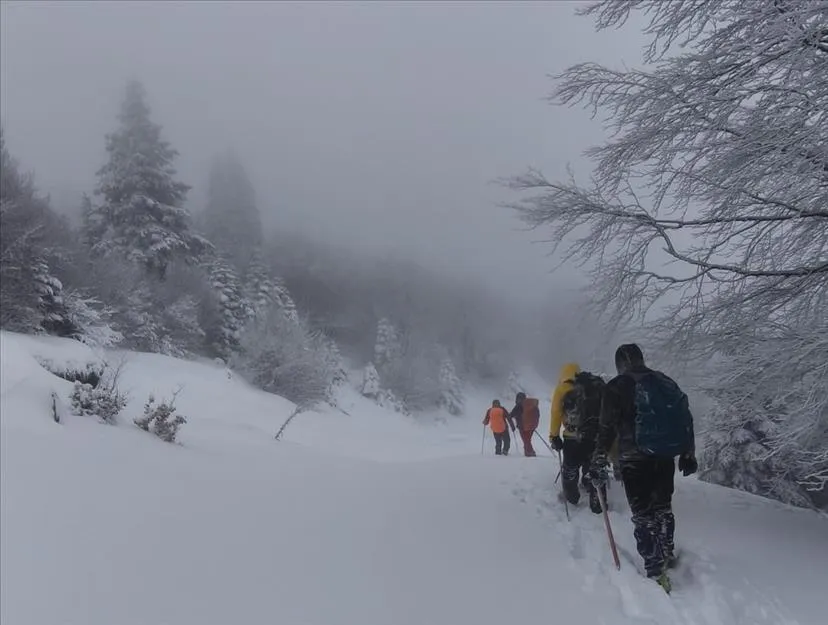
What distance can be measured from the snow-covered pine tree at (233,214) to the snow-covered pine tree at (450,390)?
24825 millimetres

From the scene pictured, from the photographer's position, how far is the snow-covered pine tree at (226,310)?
3050 cm

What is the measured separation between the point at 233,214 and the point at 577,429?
44763 millimetres

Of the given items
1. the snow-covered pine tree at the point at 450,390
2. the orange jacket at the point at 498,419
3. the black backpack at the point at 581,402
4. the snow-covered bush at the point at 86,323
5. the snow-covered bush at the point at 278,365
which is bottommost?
the black backpack at the point at 581,402

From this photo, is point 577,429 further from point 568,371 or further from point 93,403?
point 93,403

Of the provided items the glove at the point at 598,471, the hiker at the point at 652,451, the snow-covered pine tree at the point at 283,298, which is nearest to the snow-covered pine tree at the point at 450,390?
the snow-covered pine tree at the point at 283,298

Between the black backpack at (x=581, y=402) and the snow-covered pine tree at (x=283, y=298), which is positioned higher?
the snow-covered pine tree at (x=283, y=298)

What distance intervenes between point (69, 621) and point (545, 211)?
17.0ft

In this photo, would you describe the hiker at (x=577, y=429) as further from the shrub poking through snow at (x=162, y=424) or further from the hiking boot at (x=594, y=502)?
the shrub poking through snow at (x=162, y=424)

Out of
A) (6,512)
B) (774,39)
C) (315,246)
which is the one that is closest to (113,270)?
(6,512)

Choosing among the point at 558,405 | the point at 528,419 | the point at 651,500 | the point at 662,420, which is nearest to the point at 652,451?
the point at 662,420

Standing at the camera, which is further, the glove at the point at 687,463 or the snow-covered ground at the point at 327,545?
the glove at the point at 687,463

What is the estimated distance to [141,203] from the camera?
28094 mm

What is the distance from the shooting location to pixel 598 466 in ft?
17.6

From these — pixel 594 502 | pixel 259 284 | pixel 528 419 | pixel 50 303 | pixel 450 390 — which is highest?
pixel 259 284
